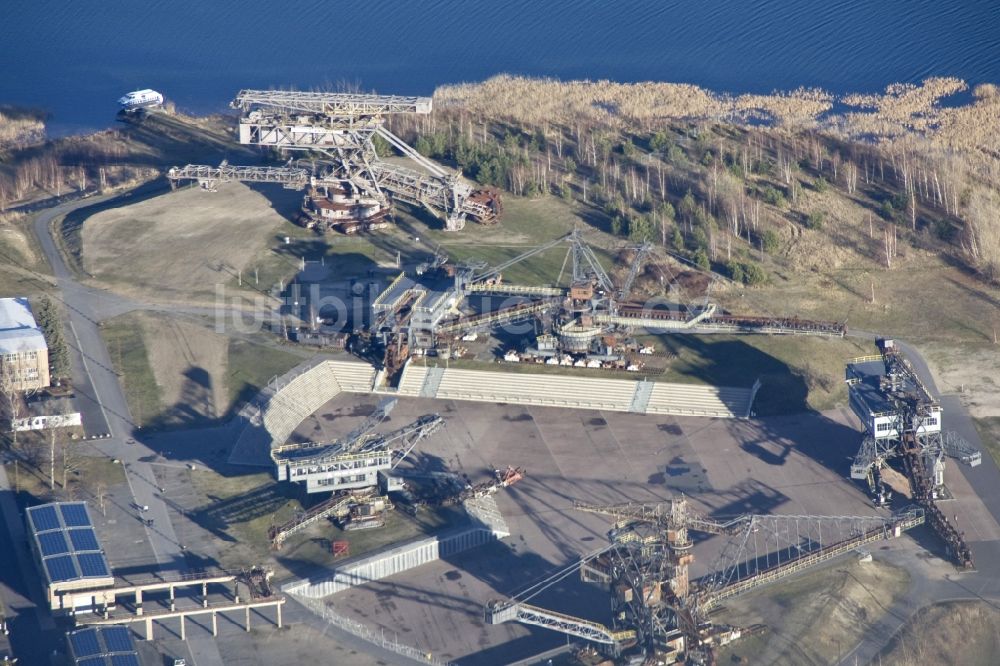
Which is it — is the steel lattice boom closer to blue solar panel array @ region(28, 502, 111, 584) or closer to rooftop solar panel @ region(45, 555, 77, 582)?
blue solar panel array @ region(28, 502, 111, 584)

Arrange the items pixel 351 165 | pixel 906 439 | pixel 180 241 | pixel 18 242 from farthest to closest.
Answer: pixel 351 165, pixel 18 242, pixel 180 241, pixel 906 439

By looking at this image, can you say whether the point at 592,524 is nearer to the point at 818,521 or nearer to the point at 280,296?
the point at 818,521

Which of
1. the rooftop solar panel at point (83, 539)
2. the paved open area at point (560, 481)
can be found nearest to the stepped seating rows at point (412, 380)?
the paved open area at point (560, 481)

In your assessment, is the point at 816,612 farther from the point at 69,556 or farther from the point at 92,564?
the point at 69,556

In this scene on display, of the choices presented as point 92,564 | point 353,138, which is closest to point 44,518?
point 92,564

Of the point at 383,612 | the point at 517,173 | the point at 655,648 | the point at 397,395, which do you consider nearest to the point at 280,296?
the point at 397,395

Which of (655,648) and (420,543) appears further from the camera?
(420,543)

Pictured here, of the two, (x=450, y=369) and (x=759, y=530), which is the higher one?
(x=450, y=369)
